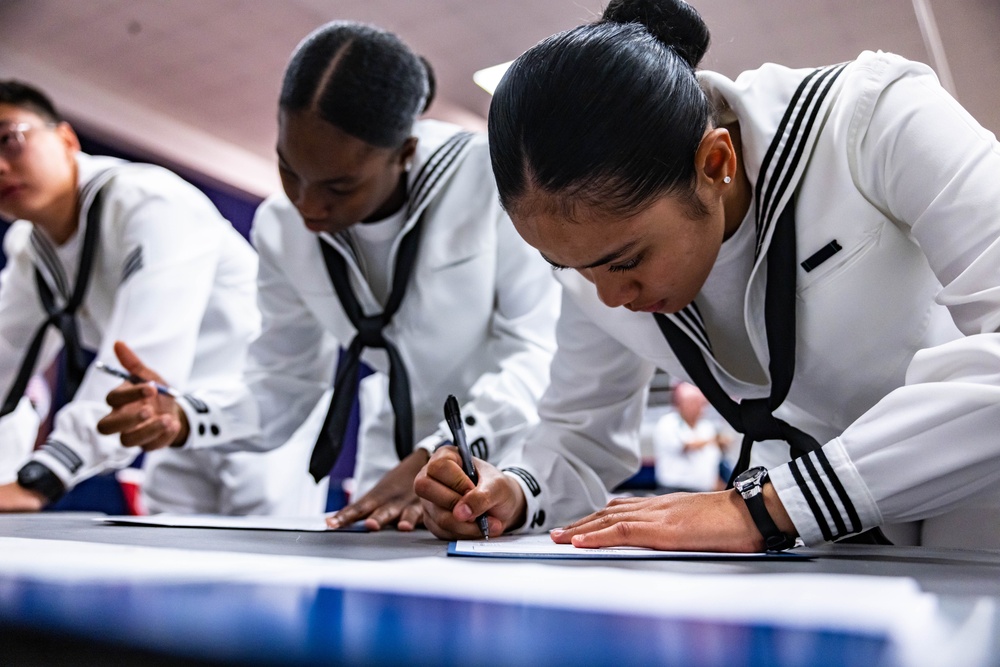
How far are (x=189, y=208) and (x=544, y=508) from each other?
55.3 inches

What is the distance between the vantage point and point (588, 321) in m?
1.39

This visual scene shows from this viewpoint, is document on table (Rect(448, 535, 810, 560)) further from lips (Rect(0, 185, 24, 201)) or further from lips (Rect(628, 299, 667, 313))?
lips (Rect(0, 185, 24, 201))

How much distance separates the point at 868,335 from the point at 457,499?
58 cm

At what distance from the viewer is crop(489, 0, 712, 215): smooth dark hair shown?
94cm

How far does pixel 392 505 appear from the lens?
1.37 metres

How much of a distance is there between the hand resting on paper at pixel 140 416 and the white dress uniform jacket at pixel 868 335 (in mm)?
742

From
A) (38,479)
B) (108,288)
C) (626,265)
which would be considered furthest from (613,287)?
(108,288)

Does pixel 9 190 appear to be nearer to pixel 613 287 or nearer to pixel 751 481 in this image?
pixel 613 287

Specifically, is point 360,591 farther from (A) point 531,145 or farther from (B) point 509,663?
(A) point 531,145

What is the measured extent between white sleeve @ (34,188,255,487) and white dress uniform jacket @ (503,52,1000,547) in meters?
0.97

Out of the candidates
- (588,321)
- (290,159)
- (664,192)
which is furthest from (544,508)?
(290,159)

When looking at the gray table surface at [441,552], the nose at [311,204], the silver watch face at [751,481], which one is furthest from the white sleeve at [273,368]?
Answer: the silver watch face at [751,481]

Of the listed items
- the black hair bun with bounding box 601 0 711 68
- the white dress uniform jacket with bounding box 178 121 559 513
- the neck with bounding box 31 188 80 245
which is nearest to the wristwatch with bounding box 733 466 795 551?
the black hair bun with bounding box 601 0 711 68

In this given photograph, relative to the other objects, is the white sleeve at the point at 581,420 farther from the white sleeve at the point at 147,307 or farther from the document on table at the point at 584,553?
the white sleeve at the point at 147,307
